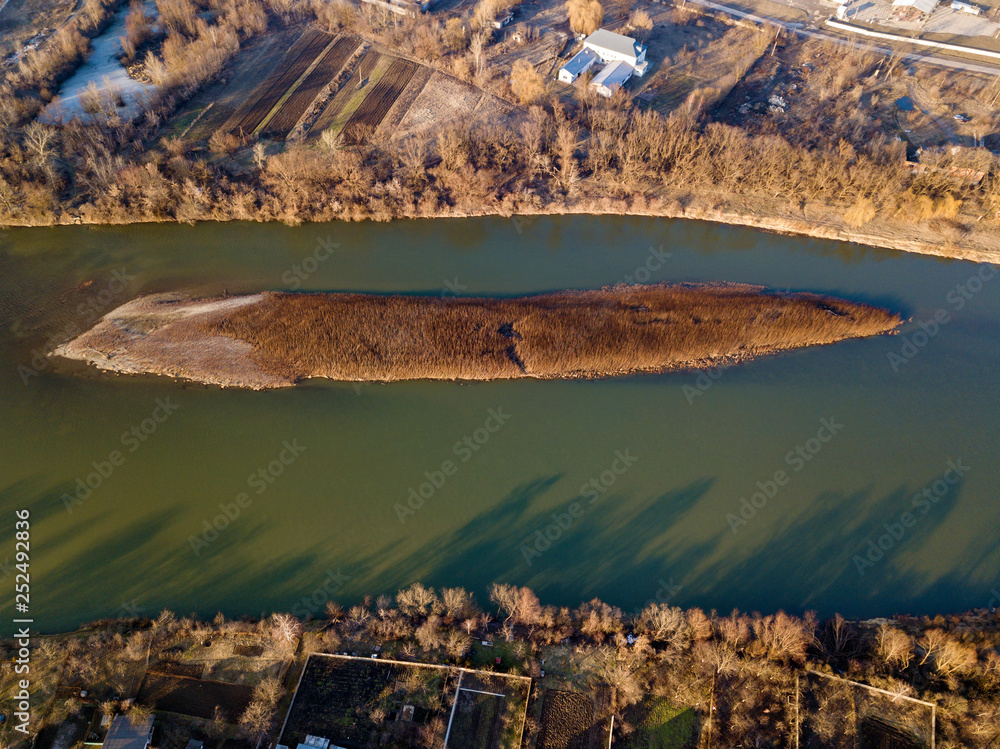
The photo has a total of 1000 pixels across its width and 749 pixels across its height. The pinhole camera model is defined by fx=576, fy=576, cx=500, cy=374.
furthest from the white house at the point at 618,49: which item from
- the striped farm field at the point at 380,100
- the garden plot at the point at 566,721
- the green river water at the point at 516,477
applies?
the garden plot at the point at 566,721

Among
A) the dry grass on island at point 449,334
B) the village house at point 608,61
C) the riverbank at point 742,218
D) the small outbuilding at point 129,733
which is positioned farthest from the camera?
the village house at point 608,61

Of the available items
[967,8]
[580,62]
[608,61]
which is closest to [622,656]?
[580,62]

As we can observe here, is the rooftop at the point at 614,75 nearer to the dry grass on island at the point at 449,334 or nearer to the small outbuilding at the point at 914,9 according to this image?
the dry grass on island at the point at 449,334

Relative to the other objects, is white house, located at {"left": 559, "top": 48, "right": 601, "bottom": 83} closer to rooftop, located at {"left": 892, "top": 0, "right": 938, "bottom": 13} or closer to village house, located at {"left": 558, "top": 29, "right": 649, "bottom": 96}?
village house, located at {"left": 558, "top": 29, "right": 649, "bottom": 96}

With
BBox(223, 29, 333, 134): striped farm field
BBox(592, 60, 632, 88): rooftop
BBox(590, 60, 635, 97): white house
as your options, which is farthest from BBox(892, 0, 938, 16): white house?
BBox(223, 29, 333, 134): striped farm field

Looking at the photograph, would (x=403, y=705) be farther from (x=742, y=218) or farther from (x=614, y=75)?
(x=614, y=75)
